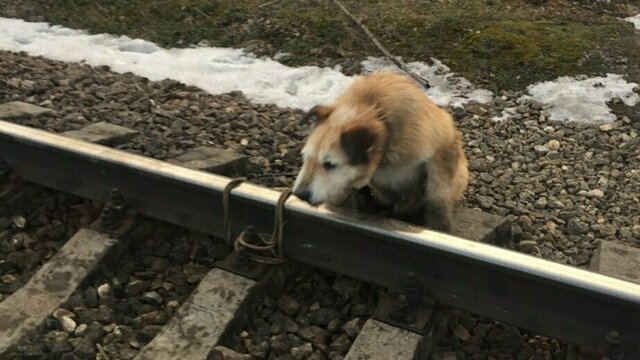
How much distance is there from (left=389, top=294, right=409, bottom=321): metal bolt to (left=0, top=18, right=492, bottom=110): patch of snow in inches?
115

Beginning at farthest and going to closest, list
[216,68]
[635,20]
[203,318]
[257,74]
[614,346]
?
[635,20] < [216,68] < [257,74] < [203,318] < [614,346]

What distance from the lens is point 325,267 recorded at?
149 inches

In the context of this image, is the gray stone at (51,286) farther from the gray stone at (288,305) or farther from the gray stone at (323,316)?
the gray stone at (323,316)

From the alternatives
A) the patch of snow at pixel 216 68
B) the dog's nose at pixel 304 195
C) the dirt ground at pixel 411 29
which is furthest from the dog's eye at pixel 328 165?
the dirt ground at pixel 411 29

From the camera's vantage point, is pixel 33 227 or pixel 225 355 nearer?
pixel 225 355

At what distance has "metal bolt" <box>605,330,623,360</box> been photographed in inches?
122

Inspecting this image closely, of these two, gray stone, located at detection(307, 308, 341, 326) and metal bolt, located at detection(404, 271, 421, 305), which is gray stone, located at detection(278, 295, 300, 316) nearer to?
gray stone, located at detection(307, 308, 341, 326)

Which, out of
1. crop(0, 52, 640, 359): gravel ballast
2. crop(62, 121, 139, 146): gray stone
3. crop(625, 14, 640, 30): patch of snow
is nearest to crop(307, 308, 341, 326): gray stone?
crop(0, 52, 640, 359): gravel ballast

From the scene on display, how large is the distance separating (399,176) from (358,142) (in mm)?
533

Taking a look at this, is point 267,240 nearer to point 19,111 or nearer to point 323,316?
point 323,316

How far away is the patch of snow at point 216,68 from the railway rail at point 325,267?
2.18 m

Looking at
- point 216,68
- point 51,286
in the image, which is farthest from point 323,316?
point 216,68

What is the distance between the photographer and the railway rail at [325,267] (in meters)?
3.20

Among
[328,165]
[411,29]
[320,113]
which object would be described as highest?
[320,113]
